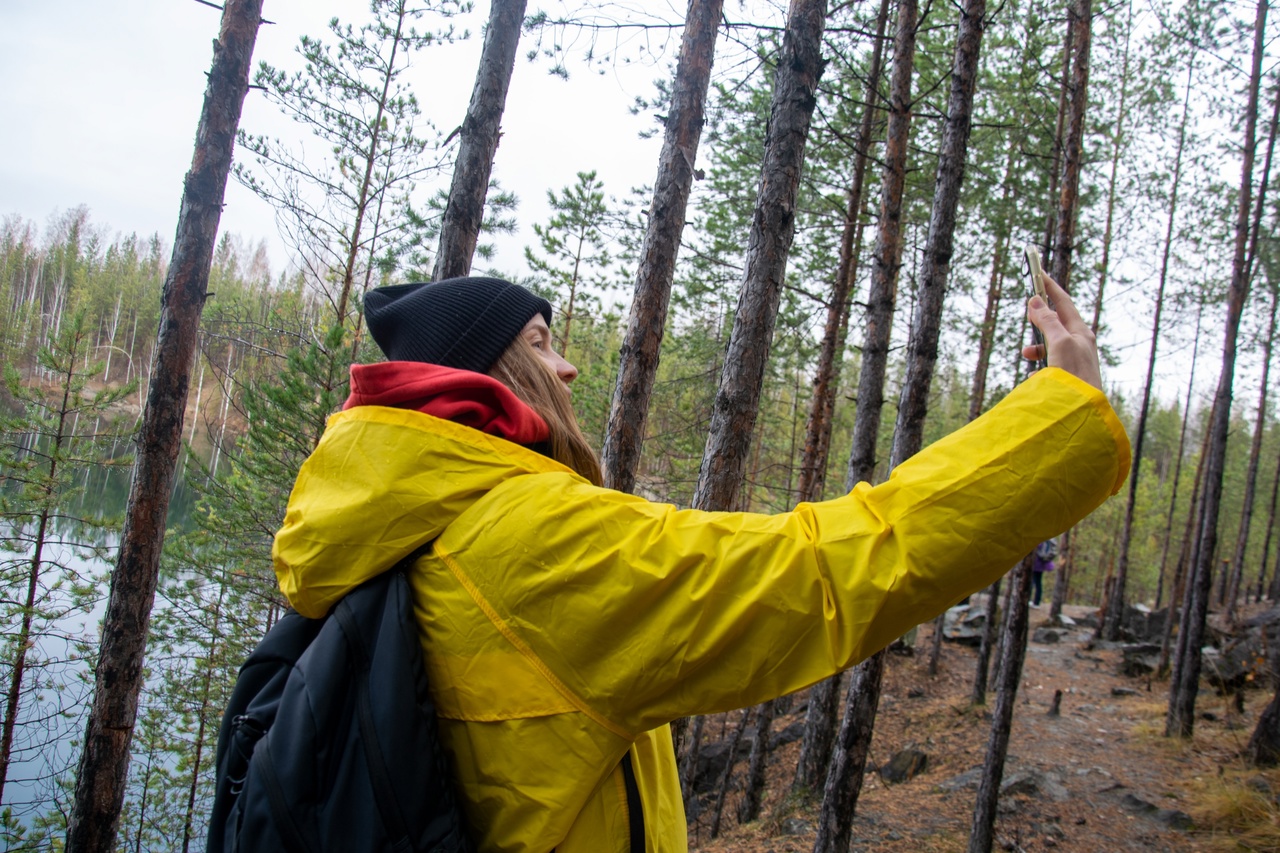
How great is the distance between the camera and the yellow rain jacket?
102 cm

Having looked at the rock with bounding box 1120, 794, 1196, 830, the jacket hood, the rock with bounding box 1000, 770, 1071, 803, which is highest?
the jacket hood

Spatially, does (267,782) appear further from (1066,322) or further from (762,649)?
(1066,322)

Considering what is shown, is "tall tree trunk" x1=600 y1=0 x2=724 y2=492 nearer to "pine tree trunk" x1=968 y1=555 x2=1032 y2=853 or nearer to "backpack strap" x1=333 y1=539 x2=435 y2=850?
"backpack strap" x1=333 y1=539 x2=435 y2=850

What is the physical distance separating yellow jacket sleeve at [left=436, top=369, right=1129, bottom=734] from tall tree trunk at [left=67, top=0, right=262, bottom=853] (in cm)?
514

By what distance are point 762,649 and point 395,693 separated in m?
0.56

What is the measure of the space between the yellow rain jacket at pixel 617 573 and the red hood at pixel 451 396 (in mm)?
52

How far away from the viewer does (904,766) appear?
10.9 metres

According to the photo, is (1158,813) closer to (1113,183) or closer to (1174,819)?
(1174,819)

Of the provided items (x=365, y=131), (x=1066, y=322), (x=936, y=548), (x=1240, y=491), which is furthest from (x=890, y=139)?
(x=1240, y=491)

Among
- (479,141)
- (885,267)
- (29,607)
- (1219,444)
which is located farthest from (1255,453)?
(29,607)

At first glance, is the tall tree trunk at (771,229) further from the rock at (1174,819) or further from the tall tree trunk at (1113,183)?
the tall tree trunk at (1113,183)

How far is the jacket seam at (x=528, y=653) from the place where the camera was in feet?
3.55

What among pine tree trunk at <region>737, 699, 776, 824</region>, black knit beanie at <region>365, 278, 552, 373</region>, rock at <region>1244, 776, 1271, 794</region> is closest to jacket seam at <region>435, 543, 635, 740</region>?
black knit beanie at <region>365, 278, 552, 373</region>

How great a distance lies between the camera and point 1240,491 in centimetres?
3316
